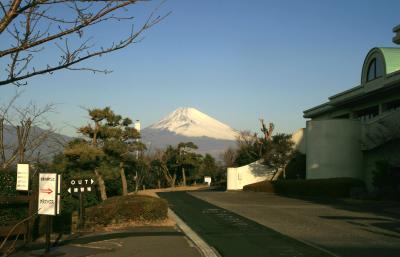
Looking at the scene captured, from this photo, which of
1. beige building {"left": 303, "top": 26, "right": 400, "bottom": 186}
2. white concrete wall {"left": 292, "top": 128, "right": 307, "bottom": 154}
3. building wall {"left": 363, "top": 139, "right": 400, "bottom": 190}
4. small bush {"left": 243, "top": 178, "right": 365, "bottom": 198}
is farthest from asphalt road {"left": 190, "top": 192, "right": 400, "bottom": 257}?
white concrete wall {"left": 292, "top": 128, "right": 307, "bottom": 154}

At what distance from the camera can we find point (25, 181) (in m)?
12.1

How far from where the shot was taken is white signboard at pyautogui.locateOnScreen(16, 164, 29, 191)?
39.4 feet

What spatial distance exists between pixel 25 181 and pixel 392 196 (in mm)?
20150

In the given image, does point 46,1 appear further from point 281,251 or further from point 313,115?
point 313,115

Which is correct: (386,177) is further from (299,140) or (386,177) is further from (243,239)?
(243,239)

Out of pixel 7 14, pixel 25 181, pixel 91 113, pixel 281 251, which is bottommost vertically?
pixel 281 251

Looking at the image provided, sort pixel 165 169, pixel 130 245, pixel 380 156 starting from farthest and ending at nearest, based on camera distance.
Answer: pixel 165 169
pixel 380 156
pixel 130 245

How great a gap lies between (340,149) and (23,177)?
2658 cm

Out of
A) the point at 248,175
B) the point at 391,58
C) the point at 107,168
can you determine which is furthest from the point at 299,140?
the point at 107,168

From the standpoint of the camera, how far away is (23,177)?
12086mm

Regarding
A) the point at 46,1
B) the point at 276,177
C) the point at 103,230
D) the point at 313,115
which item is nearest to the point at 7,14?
the point at 46,1

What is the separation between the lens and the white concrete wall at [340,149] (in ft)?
115

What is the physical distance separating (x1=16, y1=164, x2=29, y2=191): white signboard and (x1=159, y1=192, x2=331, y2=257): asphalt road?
14.7 feet

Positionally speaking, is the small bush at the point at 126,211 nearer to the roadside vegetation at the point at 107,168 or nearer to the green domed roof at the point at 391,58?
the roadside vegetation at the point at 107,168
